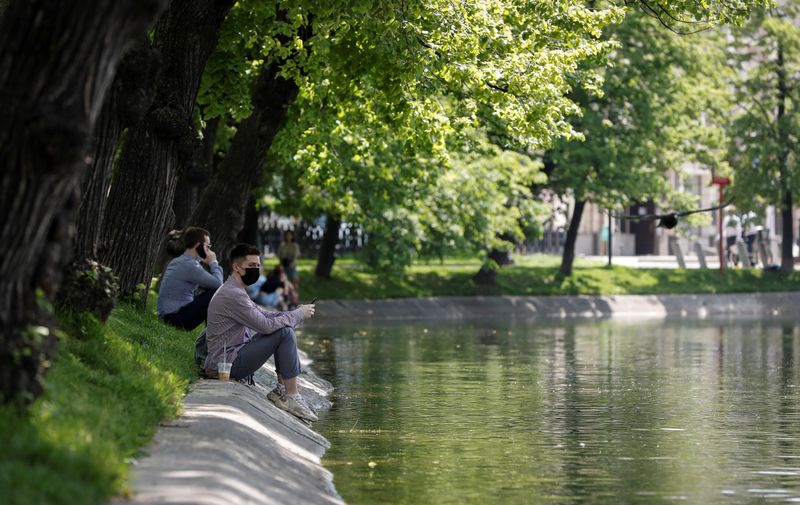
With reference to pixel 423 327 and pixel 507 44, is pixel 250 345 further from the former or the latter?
pixel 423 327

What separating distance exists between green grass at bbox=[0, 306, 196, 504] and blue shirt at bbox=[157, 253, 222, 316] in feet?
5.34

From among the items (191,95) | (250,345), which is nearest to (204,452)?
(250,345)

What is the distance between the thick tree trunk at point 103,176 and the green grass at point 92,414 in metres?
0.33

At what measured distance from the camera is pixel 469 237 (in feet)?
147

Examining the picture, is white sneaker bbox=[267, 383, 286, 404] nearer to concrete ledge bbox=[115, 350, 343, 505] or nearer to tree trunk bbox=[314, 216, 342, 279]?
concrete ledge bbox=[115, 350, 343, 505]

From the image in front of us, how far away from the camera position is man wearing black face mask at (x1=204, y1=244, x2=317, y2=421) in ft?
50.9

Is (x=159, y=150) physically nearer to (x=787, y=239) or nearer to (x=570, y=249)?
(x=570, y=249)

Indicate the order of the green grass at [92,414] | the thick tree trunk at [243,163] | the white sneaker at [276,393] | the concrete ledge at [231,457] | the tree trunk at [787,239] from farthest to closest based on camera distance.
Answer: the tree trunk at [787,239], the thick tree trunk at [243,163], the white sneaker at [276,393], the concrete ledge at [231,457], the green grass at [92,414]

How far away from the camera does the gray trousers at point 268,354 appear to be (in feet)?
51.0

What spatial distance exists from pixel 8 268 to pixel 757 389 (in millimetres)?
12494

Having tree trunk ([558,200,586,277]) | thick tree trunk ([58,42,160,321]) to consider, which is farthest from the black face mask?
tree trunk ([558,200,586,277])

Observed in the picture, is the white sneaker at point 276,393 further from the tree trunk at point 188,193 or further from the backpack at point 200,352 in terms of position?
the tree trunk at point 188,193

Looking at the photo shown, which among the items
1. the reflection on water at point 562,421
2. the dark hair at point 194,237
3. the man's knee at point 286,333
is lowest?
the reflection on water at point 562,421

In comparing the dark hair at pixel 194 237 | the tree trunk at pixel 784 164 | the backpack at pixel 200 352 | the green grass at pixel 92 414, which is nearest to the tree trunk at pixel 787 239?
the tree trunk at pixel 784 164
